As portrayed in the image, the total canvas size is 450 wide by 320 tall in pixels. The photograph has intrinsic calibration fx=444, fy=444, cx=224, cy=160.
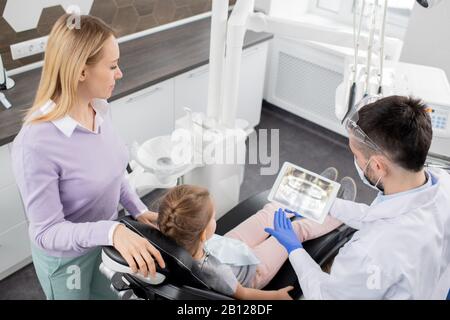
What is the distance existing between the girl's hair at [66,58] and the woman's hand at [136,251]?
1.19 feet

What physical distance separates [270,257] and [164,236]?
0.62 meters

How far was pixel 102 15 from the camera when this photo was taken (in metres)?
2.58

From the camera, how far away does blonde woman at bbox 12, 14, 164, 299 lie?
1.15 meters

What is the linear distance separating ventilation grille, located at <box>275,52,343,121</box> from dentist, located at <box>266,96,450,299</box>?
2.04 meters

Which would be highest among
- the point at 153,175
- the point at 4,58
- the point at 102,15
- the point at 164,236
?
the point at 102,15

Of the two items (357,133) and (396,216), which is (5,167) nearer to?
(357,133)

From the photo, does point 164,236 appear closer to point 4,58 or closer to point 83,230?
point 83,230

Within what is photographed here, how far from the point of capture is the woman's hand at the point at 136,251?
1.14 metres

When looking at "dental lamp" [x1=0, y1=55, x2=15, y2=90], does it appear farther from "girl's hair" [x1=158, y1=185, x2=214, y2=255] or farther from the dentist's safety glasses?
the dentist's safety glasses

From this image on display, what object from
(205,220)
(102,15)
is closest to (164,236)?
(205,220)

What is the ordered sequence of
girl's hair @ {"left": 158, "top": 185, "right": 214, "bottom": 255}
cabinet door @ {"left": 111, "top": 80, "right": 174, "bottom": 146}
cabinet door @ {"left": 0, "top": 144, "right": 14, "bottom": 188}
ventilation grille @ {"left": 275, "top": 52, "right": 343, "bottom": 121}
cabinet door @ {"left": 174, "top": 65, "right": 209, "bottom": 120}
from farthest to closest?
ventilation grille @ {"left": 275, "top": 52, "right": 343, "bottom": 121} → cabinet door @ {"left": 174, "top": 65, "right": 209, "bottom": 120} → cabinet door @ {"left": 111, "top": 80, "right": 174, "bottom": 146} → cabinet door @ {"left": 0, "top": 144, "right": 14, "bottom": 188} → girl's hair @ {"left": 158, "top": 185, "right": 214, "bottom": 255}

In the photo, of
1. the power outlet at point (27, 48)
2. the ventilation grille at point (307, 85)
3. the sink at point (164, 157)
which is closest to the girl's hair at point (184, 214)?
the sink at point (164, 157)

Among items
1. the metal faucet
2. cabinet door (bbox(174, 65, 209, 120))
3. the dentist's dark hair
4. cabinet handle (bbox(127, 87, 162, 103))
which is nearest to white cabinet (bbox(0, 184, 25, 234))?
the metal faucet

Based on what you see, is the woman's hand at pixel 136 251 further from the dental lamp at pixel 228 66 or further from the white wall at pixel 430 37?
the white wall at pixel 430 37
